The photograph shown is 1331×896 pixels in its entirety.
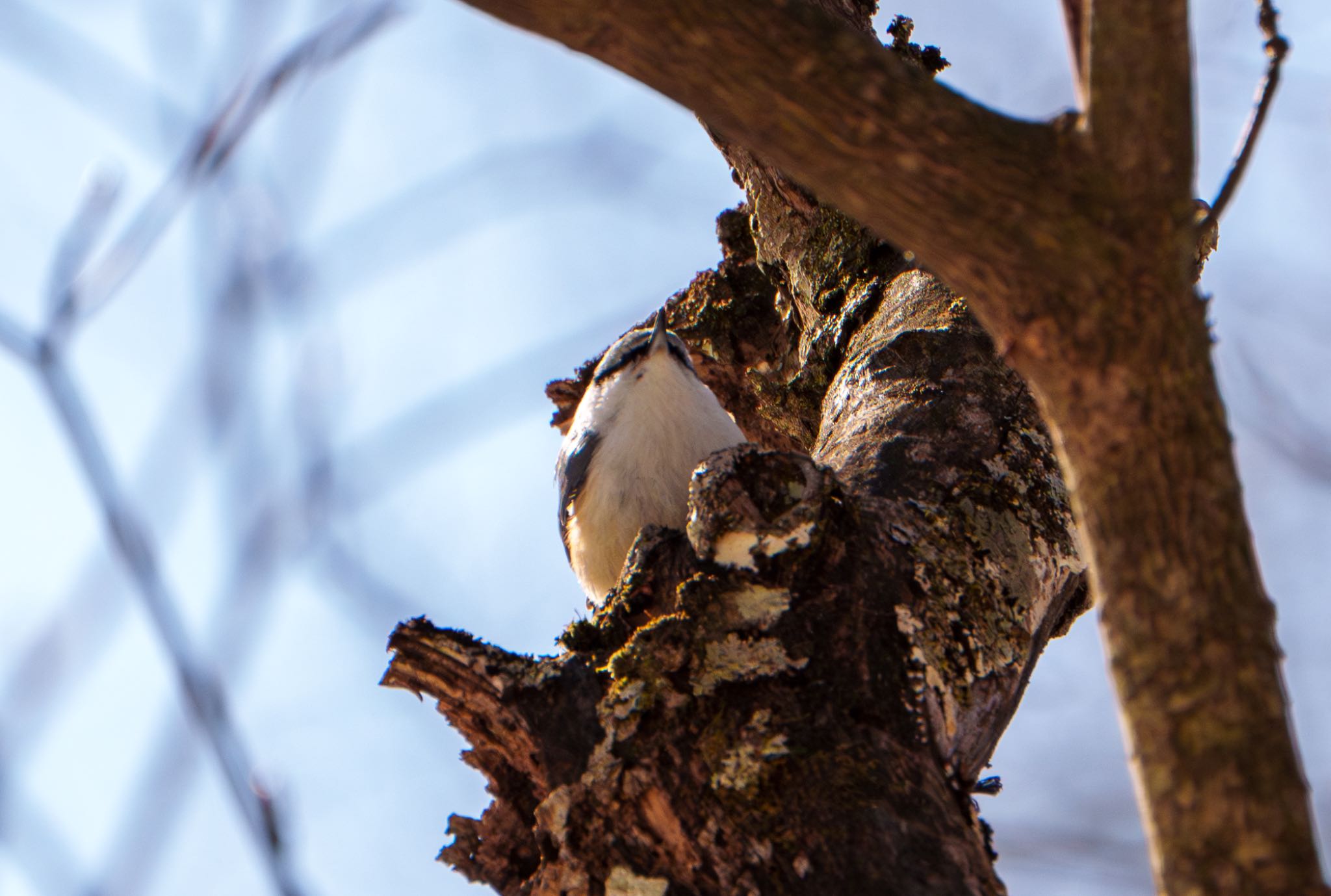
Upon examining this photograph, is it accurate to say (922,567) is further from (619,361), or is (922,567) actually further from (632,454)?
(619,361)

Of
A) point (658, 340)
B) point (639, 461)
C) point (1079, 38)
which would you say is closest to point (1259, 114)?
point (1079, 38)

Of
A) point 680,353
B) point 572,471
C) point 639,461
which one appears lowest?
point 639,461

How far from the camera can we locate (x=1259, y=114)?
117cm

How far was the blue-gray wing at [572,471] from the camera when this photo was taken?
283 cm

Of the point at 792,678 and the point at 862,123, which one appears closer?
the point at 862,123

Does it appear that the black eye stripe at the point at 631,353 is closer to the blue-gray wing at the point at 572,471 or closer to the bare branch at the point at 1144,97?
the blue-gray wing at the point at 572,471

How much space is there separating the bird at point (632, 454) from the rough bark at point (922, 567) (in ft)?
1.77

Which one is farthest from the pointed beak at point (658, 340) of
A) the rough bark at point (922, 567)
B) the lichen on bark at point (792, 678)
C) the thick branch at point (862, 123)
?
the thick branch at point (862, 123)

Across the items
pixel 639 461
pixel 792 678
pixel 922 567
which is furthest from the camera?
pixel 639 461

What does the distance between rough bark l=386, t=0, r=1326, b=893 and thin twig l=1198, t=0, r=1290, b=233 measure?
136mm

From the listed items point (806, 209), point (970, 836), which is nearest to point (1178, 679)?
point (970, 836)

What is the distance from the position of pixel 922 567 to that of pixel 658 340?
5.15 ft

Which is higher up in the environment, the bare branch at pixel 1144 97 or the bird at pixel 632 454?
the bird at pixel 632 454

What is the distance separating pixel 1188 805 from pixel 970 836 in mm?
453
